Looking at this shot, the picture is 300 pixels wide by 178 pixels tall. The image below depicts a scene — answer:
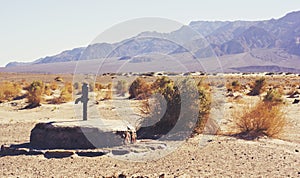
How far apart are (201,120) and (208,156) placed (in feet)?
12.5

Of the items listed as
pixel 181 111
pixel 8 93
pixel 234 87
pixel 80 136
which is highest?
pixel 181 111

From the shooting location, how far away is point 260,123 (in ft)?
52.5

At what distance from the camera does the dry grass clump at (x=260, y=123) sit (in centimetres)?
1595

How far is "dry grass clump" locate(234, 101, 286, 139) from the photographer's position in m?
15.9

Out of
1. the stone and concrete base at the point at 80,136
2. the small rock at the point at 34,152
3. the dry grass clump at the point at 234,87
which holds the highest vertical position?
the stone and concrete base at the point at 80,136

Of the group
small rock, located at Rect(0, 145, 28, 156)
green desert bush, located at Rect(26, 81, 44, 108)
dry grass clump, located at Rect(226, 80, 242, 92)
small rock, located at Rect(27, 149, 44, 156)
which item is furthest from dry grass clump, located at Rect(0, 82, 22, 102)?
small rock, located at Rect(27, 149, 44, 156)

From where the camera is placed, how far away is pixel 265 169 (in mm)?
11211

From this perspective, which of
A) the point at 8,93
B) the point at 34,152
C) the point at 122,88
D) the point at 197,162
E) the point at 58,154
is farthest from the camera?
the point at 122,88

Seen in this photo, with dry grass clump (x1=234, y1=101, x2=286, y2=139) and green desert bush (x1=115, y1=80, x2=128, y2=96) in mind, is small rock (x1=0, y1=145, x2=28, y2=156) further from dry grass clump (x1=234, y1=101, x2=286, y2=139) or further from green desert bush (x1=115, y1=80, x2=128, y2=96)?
green desert bush (x1=115, y1=80, x2=128, y2=96)

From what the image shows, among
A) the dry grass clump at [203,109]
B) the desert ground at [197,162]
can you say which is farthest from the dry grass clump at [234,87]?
the desert ground at [197,162]

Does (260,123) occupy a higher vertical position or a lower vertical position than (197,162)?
higher

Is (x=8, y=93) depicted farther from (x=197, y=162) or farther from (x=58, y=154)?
(x=197, y=162)

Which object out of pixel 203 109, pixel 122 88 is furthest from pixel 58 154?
pixel 122 88

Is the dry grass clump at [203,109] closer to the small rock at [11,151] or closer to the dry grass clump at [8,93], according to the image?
the small rock at [11,151]
